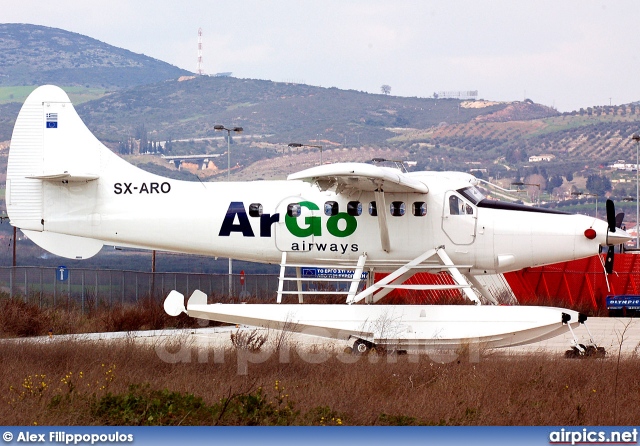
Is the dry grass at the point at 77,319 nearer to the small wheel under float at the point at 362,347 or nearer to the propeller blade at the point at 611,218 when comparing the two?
the small wheel under float at the point at 362,347

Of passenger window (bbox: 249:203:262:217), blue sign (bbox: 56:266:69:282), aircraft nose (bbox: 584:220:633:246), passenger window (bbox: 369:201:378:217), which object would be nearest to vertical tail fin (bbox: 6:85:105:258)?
passenger window (bbox: 249:203:262:217)

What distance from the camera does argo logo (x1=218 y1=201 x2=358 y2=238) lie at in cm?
1955

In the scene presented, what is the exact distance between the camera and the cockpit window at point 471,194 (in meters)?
19.6

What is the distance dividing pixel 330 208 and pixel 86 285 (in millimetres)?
13661

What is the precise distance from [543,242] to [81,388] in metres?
9.87

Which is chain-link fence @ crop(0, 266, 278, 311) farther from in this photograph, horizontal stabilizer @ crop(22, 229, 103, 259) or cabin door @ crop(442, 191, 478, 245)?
cabin door @ crop(442, 191, 478, 245)

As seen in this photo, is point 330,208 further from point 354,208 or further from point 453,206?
point 453,206

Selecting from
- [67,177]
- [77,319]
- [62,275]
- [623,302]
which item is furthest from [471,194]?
[62,275]

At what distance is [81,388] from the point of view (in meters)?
13.0

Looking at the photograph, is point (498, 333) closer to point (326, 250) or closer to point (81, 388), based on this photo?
point (326, 250)

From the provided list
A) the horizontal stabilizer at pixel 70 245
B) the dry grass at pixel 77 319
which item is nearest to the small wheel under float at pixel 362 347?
the horizontal stabilizer at pixel 70 245

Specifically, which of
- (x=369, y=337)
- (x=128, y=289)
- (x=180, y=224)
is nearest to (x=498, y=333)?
(x=369, y=337)

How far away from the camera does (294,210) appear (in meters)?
19.7

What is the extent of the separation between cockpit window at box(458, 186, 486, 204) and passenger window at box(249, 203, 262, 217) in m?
3.87
